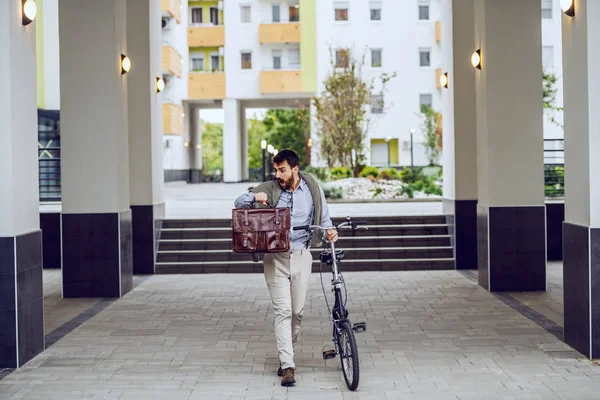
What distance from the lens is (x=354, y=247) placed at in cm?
1476

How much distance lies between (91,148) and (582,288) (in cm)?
679

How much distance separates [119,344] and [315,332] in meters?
2.05

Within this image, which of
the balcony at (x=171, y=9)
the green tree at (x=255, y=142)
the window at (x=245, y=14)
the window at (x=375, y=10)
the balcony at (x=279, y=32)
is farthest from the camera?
the green tree at (x=255, y=142)

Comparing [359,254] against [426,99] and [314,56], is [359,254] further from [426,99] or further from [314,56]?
[426,99]

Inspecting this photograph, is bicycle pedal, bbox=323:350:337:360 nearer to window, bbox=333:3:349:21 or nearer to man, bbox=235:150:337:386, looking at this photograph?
man, bbox=235:150:337:386

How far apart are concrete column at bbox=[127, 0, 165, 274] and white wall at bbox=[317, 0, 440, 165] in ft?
92.0

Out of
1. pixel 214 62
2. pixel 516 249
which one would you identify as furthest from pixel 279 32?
pixel 516 249

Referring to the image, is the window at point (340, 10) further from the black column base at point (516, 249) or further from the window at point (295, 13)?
the black column base at point (516, 249)

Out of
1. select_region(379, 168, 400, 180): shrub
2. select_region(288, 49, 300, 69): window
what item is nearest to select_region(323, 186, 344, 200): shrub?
select_region(379, 168, 400, 180): shrub

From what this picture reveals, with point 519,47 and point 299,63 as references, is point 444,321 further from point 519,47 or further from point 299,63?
point 299,63

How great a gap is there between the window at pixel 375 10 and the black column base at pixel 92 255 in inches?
1299

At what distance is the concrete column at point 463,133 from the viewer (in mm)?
14117

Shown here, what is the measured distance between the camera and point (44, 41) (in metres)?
22.6

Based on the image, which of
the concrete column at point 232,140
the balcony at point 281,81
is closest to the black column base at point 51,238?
the balcony at point 281,81
